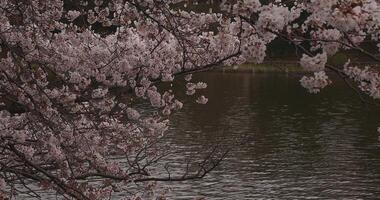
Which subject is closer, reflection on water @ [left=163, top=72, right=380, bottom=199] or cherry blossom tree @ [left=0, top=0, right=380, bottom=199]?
cherry blossom tree @ [left=0, top=0, right=380, bottom=199]

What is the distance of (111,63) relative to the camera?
870 cm

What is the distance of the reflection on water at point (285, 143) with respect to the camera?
2238 cm

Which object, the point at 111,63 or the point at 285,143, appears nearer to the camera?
the point at 111,63

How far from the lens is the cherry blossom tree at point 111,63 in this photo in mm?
4602

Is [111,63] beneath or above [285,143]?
above

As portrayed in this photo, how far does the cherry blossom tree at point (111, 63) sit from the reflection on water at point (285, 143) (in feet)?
36.1

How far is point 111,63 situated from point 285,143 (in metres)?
22.2

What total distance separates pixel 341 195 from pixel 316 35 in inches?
688

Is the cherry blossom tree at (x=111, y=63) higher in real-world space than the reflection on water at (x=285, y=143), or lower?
higher

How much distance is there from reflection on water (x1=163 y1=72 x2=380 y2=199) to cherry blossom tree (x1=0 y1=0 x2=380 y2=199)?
1100 cm

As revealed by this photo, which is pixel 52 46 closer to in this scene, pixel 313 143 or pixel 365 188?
pixel 365 188

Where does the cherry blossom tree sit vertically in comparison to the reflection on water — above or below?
above

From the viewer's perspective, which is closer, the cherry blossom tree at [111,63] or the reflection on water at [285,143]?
the cherry blossom tree at [111,63]

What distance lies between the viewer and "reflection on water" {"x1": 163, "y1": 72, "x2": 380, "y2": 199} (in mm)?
22375
